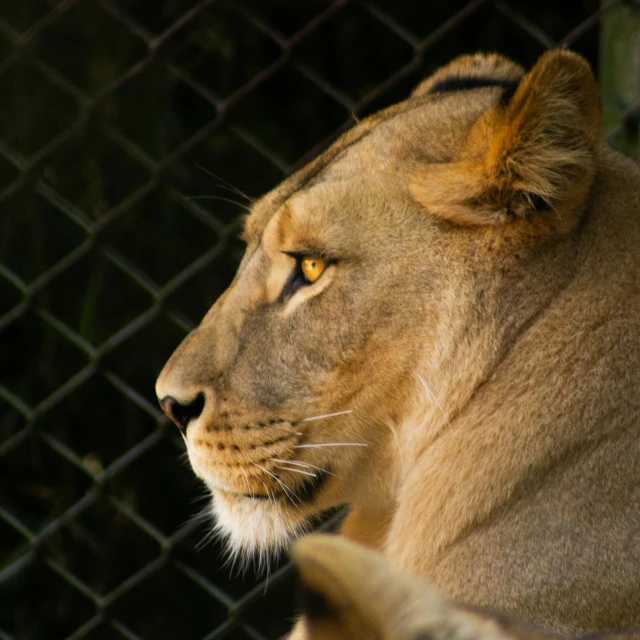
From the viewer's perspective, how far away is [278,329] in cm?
113

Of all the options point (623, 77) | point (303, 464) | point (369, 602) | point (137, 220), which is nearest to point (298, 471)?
point (303, 464)

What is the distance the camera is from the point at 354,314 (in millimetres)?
1087

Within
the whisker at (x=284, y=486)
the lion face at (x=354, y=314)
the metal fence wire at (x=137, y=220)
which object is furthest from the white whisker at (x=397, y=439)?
the metal fence wire at (x=137, y=220)

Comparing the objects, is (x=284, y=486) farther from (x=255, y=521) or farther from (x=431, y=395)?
(x=431, y=395)

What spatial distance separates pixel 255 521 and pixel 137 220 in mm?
1210

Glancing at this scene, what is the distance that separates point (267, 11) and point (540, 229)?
1400mm

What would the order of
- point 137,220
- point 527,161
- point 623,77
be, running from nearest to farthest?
point 527,161 → point 623,77 → point 137,220

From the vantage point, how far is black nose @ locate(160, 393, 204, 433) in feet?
3.81

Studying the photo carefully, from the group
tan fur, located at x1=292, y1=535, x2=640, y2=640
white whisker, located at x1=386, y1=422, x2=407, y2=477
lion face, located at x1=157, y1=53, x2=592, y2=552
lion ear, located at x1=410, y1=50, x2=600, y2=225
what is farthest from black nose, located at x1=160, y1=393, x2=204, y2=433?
tan fur, located at x1=292, y1=535, x2=640, y2=640

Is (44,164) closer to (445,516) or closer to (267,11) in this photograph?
(267,11)

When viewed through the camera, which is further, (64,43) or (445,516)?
(64,43)

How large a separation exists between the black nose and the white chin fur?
95mm

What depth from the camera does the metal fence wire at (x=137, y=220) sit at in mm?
2172

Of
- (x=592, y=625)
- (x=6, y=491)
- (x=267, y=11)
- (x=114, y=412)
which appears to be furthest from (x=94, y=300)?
(x=592, y=625)
